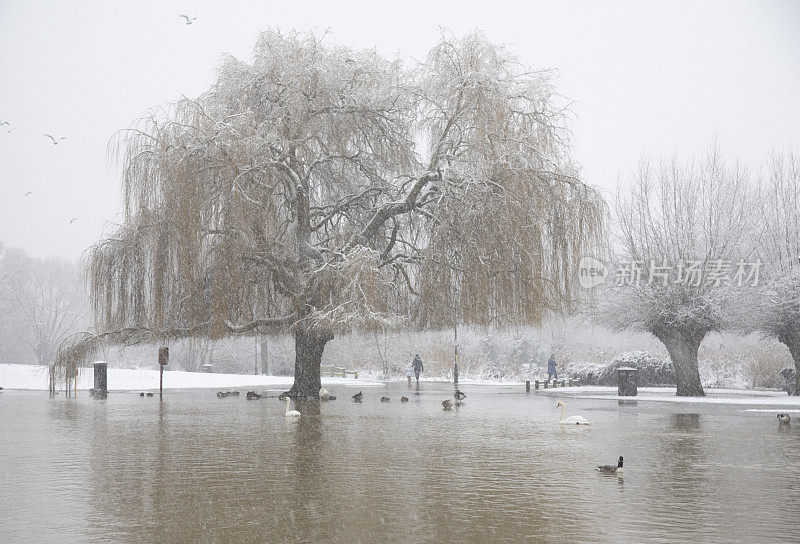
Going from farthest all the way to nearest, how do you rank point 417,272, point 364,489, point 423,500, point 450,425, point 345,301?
point 417,272 < point 345,301 < point 450,425 < point 364,489 < point 423,500

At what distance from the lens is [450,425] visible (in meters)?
17.5

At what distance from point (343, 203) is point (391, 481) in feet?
54.0

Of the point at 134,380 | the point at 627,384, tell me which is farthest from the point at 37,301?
the point at 627,384

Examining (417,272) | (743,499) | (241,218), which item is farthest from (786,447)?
(241,218)

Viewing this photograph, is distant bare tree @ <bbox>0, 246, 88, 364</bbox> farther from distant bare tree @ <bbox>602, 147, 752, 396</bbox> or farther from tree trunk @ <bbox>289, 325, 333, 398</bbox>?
distant bare tree @ <bbox>602, 147, 752, 396</bbox>

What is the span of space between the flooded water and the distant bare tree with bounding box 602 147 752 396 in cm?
1075

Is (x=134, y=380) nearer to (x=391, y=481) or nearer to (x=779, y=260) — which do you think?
(x=779, y=260)

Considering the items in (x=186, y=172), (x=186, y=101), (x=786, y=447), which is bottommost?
(x=786, y=447)

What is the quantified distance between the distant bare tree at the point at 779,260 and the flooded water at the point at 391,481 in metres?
12.5

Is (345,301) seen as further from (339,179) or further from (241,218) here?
(339,179)

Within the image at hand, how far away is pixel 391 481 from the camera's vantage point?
954cm

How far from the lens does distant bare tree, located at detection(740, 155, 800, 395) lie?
1161 inches

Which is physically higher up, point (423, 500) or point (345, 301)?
point (345, 301)

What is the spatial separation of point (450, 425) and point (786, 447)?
6.87 m
